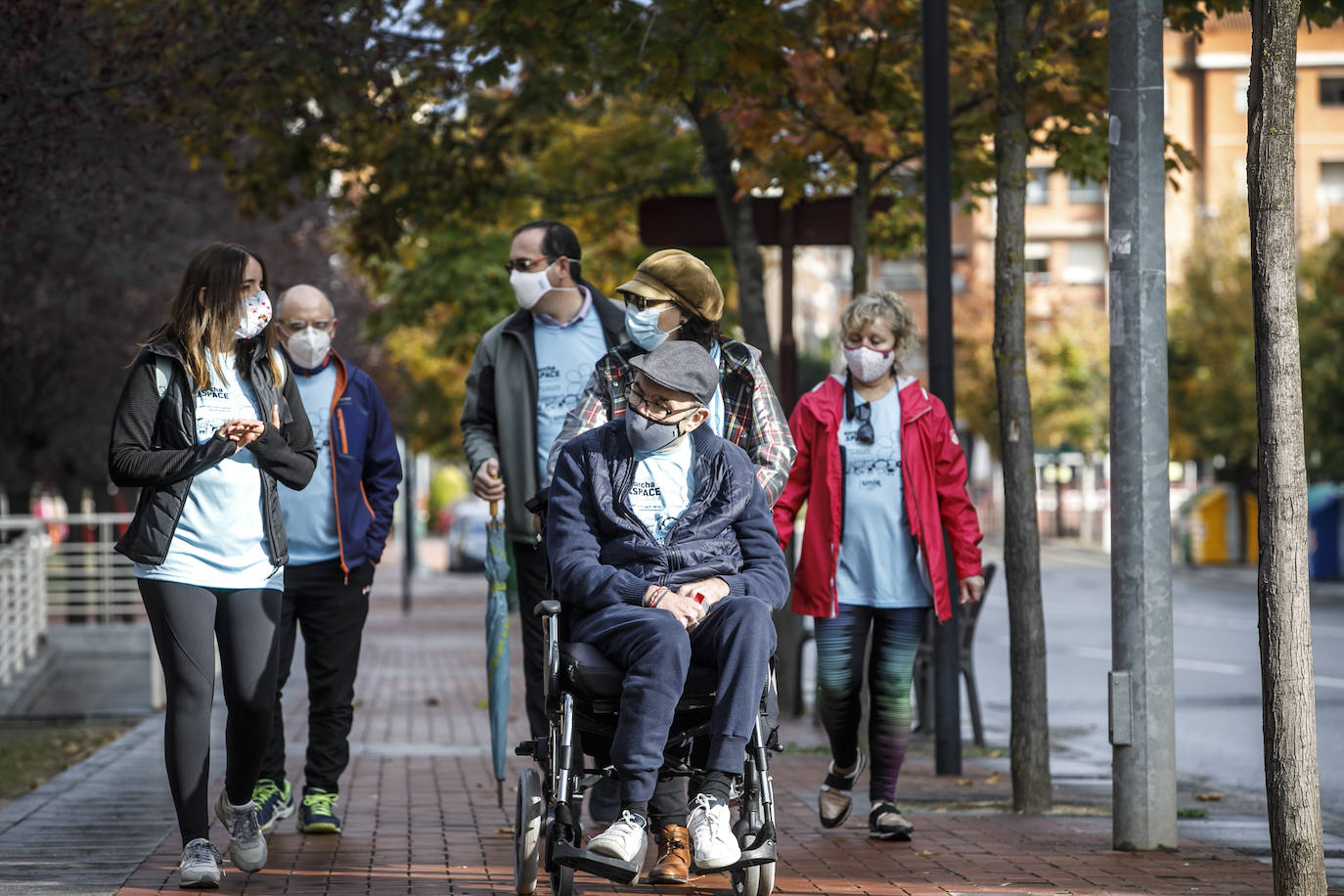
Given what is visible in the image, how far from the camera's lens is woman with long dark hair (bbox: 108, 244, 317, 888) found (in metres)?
5.56

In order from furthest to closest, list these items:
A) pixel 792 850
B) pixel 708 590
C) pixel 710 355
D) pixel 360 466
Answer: pixel 360 466 → pixel 792 850 → pixel 710 355 → pixel 708 590

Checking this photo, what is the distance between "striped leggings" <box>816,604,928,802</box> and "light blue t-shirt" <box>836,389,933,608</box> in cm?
7

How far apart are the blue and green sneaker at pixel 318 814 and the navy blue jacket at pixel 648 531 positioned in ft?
6.02

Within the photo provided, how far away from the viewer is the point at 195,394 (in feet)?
18.9

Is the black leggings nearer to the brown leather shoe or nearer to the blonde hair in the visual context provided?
the brown leather shoe

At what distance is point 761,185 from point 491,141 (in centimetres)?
328

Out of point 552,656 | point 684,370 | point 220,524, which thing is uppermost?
point 684,370

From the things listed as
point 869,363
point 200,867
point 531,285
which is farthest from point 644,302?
point 200,867

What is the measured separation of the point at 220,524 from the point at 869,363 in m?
2.37

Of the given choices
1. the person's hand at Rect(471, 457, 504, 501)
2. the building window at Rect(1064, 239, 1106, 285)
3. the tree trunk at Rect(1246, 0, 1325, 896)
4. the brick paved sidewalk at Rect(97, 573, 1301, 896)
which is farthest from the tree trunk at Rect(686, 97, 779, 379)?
the building window at Rect(1064, 239, 1106, 285)

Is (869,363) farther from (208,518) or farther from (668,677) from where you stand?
(208,518)

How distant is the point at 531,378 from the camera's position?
6.77m

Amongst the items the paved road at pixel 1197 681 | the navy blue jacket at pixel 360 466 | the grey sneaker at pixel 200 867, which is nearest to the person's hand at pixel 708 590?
the grey sneaker at pixel 200 867

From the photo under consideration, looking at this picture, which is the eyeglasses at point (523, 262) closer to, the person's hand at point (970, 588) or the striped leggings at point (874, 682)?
the striped leggings at point (874, 682)
